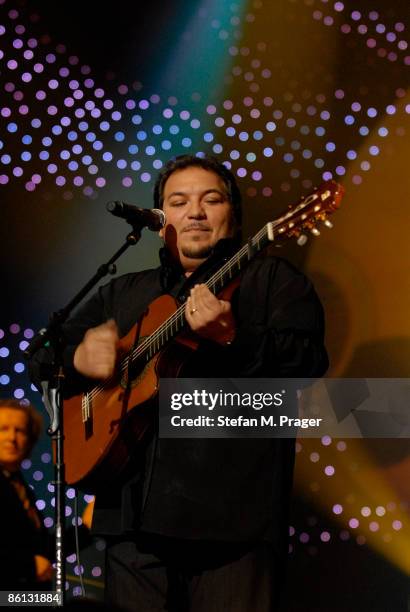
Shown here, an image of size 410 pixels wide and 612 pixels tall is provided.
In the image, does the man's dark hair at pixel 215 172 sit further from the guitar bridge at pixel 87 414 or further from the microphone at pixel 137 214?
the guitar bridge at pixel 87 414

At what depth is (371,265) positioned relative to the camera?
12.2ft

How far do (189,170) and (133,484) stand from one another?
106 centimetres

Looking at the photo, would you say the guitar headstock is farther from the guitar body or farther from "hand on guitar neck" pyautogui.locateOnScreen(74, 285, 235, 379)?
the guitar body

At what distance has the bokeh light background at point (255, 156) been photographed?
363cm

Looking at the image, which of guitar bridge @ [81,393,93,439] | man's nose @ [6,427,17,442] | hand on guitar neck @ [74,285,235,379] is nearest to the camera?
hand on guitar neck @ [74,285,235,379]

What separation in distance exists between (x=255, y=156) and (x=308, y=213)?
1293mm

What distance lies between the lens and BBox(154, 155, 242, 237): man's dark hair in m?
3.14

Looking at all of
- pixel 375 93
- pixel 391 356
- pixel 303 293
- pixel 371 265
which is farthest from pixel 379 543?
pixel 375 93

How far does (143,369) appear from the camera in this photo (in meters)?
2.81

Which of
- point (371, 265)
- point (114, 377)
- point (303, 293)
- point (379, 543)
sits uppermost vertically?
point (371, 265)

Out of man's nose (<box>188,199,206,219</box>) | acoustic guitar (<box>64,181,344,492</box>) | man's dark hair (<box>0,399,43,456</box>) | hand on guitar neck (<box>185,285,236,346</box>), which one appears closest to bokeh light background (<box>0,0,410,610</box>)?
man's dark hair (<box>0,399,43,456</box>)

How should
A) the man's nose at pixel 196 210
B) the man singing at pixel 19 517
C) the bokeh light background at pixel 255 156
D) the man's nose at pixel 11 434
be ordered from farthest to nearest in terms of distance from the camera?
the bokeh light background at pixel 255 156 → the man's nose at pixel 11 434 → the man's nose at pixel 196 210 → the man singing at pixel 19 517

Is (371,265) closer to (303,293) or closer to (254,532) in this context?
(303,293)

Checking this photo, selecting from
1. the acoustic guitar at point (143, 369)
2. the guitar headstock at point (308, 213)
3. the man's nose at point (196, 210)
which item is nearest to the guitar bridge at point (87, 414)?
the acoustic guitar at point (143, 369)
